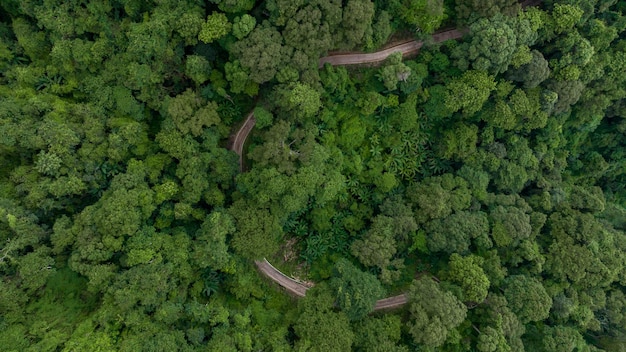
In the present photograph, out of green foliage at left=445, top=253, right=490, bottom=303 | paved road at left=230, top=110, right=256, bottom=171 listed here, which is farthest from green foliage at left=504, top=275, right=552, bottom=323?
paved road at left=230, top=110, right=256, bottom=171

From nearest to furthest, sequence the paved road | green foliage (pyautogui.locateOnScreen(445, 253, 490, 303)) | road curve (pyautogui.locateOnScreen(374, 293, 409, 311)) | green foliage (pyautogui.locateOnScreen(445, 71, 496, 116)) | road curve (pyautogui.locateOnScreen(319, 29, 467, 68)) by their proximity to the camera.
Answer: green foliage (pyautogui.locateOnScreen(445, 253, 490, 303)) → green foliage (pyautogui.locateOnScreen(445, 71, 496, 116)) → road curve (pyautogui.locateOnScreen(319, 29, 467, 68)) → the paved road → road curve (pyautogui.locateOnScreen(374, 293, 409, 311))

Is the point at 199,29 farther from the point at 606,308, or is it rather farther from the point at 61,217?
the point at 606,308

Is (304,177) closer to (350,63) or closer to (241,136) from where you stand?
(241,136)

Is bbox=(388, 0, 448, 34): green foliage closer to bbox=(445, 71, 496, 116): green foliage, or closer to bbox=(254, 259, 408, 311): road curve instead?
bbox=(445, 71, 496, 116): green foliage

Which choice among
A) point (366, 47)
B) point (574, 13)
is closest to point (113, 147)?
point (366, 47)

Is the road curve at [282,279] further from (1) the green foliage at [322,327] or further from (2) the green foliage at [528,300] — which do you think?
(2) the green foliage at [528,300]

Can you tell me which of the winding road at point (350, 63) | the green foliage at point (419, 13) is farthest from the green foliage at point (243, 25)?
the green foliage at point (419, 13)

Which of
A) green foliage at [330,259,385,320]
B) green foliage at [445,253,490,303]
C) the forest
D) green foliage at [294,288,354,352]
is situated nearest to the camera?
the forest
